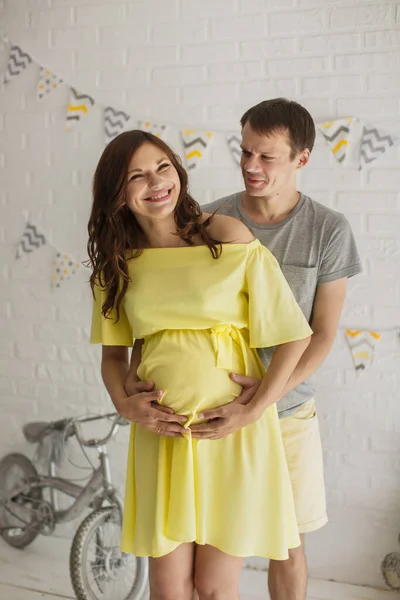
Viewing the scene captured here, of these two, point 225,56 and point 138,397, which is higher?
point 225,56

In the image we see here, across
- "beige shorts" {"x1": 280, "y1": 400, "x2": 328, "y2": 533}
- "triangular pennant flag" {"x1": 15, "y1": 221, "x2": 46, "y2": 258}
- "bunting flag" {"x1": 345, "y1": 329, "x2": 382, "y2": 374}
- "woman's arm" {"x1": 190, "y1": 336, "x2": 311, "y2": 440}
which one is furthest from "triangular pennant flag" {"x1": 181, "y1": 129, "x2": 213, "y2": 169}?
"woman's arm" {"x1": 190, "y1": 336, "x2": 311, "y2": 440}

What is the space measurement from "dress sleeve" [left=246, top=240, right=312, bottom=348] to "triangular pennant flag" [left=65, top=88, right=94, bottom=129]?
4.98ft

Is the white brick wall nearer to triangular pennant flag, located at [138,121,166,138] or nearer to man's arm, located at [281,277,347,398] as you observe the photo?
triangular pennant flag, located at [138,121,166,138]

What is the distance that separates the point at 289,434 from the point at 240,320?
1.32 ft

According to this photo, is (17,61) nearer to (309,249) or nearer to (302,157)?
(302,157)

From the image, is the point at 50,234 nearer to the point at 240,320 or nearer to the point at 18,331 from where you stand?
the point at 18,331

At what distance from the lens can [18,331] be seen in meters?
2.98

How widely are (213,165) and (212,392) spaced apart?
1.34 m

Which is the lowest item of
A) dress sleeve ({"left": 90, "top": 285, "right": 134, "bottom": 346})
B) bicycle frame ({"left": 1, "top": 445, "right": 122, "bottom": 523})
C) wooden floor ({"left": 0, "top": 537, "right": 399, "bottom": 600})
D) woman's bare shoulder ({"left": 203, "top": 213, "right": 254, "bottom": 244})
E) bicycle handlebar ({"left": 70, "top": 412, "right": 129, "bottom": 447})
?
wooden floor ({"left": 0, "top": 537, "right": 399, "bottom": 600})

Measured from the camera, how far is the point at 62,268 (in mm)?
2865

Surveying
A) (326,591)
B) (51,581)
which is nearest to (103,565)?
(51,581)

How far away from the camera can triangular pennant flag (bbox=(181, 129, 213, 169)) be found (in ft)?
8.55

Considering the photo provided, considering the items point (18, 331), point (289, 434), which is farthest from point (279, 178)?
point (18, 331)

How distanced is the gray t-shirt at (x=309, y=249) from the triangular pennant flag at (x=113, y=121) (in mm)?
1165
